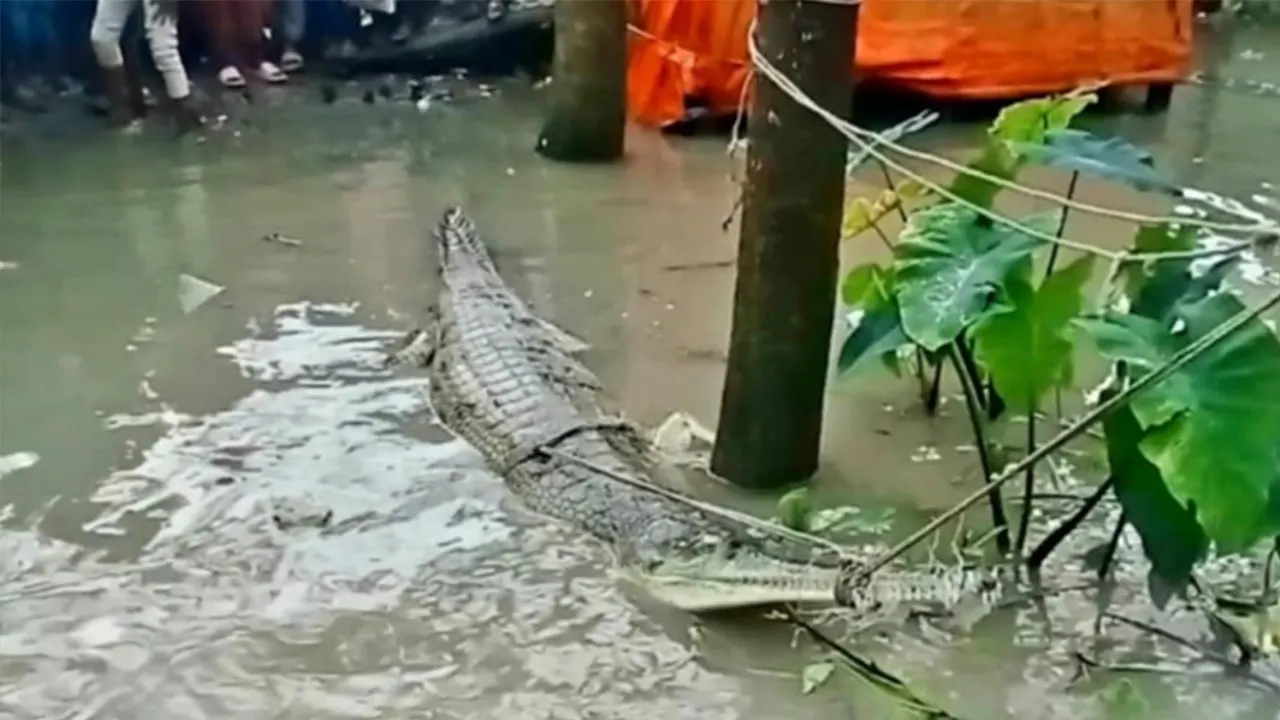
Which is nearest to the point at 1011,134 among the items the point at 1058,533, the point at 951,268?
the point at 951,268

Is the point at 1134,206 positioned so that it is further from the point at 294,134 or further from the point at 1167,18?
the point at 294,134

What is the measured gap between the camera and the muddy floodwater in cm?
320

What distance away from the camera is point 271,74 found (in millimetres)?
8883

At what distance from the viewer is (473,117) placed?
8.26 m

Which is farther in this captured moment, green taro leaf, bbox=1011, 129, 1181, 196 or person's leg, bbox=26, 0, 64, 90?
person's leg, bbox=26, 0, 64, 90

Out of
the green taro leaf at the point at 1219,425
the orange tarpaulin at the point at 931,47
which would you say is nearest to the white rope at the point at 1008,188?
the green taro leaf at the point at 1219,425

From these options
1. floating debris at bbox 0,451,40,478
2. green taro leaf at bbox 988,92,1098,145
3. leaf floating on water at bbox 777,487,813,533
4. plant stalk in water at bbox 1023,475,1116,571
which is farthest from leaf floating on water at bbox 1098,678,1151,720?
floating debris at bbox 0,451,40,478

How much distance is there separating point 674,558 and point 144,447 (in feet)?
5.40

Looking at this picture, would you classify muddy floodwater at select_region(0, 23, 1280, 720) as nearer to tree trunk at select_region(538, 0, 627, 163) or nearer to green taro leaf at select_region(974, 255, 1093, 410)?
tree trunk at select_region(538, 0, 627, 163)

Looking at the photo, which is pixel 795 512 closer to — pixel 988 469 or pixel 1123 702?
pixel 988 469

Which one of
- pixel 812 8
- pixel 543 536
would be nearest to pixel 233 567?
pixel 543 536

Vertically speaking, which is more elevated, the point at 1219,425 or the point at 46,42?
the point at 1219,425

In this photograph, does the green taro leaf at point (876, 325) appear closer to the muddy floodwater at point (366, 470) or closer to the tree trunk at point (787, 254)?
the tree trunk at point (787, 254)

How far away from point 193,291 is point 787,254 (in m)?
2.52
